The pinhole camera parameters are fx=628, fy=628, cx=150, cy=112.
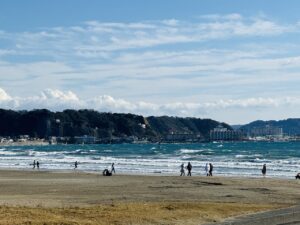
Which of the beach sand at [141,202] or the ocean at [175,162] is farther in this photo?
the ocean at [175,162]

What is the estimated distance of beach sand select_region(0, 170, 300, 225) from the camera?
20.7 metres

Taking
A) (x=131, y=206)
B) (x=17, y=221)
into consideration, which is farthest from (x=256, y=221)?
(x=17, y=221)

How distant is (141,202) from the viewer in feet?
89.1

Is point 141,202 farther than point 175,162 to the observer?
No

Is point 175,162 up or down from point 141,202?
up

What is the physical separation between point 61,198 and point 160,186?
979 cm

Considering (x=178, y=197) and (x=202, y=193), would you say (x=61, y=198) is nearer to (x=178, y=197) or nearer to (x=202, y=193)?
(x=178, y=197)

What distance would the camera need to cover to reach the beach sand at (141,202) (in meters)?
20.7

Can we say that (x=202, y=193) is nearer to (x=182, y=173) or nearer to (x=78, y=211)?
(x=78, y=211)

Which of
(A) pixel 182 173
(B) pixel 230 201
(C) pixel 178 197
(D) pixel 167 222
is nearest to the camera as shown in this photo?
(D) pixel 167 222

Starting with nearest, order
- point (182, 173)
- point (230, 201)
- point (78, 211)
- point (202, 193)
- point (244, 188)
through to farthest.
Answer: point (78, 211), point (230, 201), point (202, 193), point (244, 188), point (182, 173)

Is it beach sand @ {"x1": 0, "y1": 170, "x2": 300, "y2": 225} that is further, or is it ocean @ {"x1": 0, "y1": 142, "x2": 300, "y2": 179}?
ocean @ {"x1": 0, "y1": 142, "x2": 300, "y2": 179}

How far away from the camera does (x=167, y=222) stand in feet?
66.6

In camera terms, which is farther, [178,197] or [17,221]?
[178,197]
